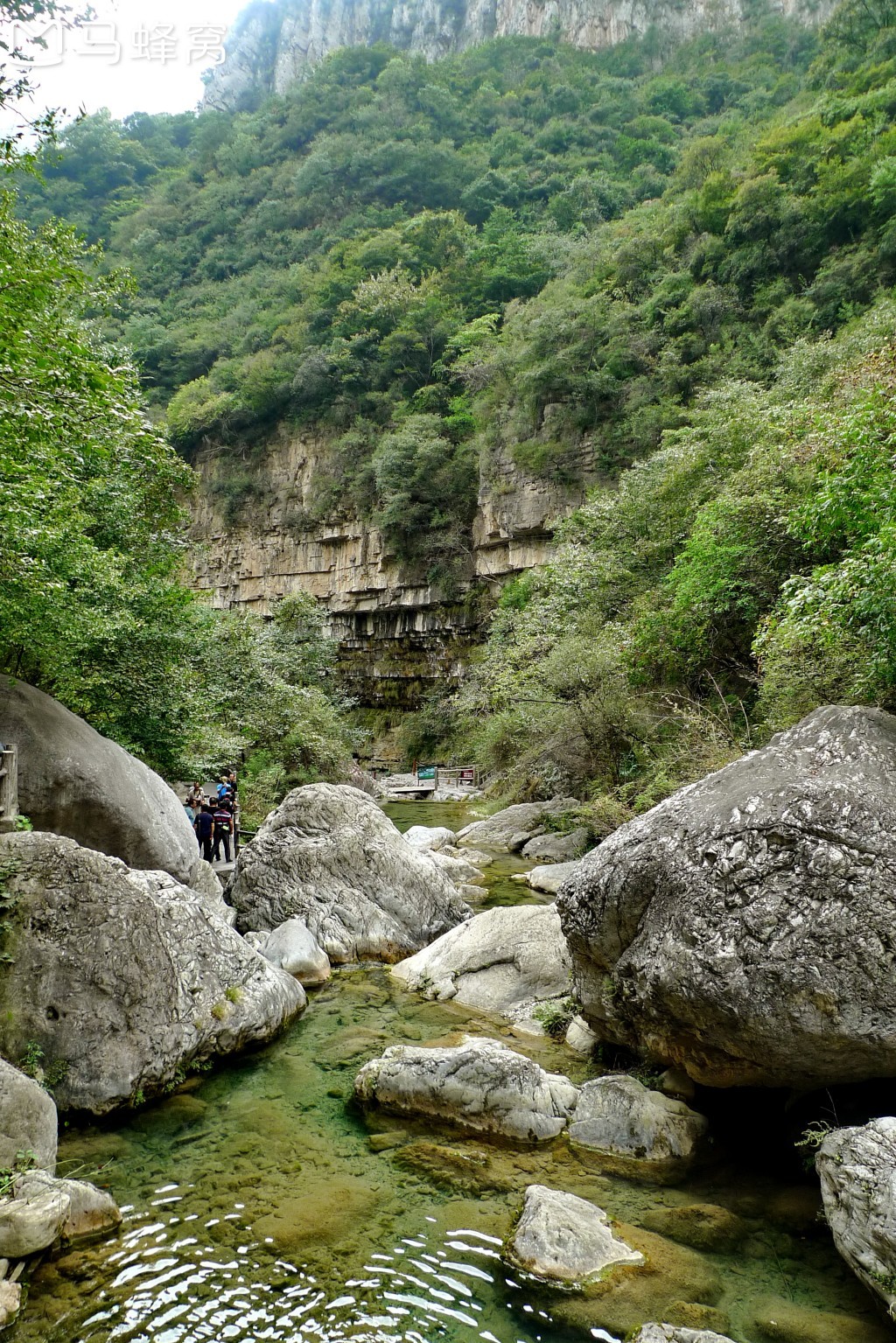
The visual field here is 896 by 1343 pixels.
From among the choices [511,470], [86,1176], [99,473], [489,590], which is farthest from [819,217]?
[86,1176]

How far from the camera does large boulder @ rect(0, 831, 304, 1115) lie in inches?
240

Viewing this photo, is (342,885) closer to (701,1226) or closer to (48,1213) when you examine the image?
(48,1213)

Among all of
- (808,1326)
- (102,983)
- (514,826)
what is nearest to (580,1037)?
(808,1326)

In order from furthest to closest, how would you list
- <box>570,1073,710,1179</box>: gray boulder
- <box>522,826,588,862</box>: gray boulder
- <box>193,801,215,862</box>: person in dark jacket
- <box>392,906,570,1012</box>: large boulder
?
<box>522,826,588,862</box>: gray boulder → <box>193,801,215,862</box>: person in dark jacket → <box>392,906,570,1012</box>: large boulder → <box>570,1073,710,1179</box>: gray boulder

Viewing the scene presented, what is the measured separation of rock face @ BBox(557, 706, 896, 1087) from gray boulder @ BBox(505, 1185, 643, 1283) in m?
1.55

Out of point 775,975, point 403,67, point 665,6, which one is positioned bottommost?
point 775,975

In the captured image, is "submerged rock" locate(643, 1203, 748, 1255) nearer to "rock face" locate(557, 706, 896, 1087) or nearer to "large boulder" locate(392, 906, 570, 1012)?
"rock face" locate(557, 706, 896, 1087)

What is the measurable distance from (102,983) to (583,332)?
3189 centimetres

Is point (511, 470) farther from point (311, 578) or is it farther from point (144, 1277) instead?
point (144, 1277)

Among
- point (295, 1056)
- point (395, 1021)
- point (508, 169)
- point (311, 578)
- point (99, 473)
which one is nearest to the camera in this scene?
point (295, 1056)

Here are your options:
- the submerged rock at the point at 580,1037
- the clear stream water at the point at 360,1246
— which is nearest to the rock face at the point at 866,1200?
the clear stream water at the point at 360,1246

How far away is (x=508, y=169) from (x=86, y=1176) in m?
58.2

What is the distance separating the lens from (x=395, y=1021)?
8.47 meters

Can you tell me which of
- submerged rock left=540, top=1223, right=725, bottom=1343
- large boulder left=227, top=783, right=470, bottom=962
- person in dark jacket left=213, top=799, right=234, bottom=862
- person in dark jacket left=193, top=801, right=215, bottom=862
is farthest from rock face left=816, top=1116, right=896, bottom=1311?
person in dark jacket left=213, top=799, right=234, bottom=862
